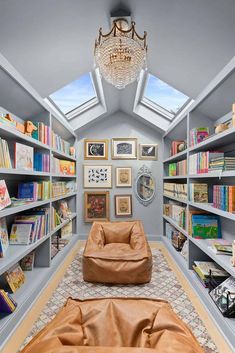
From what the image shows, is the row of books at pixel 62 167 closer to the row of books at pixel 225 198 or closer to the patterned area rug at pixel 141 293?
the patterned area rug at pixel 141 293

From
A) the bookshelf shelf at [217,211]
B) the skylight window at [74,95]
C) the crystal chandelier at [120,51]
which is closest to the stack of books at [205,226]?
the bookshelf shelf at [217,211]

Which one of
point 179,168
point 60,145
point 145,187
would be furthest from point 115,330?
point 145,187

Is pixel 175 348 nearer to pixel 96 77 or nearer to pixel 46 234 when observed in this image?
pixel 46 234

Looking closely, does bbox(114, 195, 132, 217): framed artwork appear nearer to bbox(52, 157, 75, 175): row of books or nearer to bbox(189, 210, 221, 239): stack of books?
bbox(52, 157, 75, 175): row of books

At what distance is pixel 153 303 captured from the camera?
53.4 inches

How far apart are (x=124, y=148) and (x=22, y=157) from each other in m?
2.34

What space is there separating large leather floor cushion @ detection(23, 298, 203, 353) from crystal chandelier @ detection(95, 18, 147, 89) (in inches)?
68.9

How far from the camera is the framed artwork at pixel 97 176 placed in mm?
3910

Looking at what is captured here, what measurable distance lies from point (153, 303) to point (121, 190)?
104 inches

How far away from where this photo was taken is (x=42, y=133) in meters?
2.25

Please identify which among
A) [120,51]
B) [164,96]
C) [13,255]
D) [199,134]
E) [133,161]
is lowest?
[13,255]

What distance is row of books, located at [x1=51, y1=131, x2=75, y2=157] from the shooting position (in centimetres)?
266

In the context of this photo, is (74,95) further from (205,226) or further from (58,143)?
(205,226)

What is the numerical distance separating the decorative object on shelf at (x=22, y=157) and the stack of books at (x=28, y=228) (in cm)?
53
